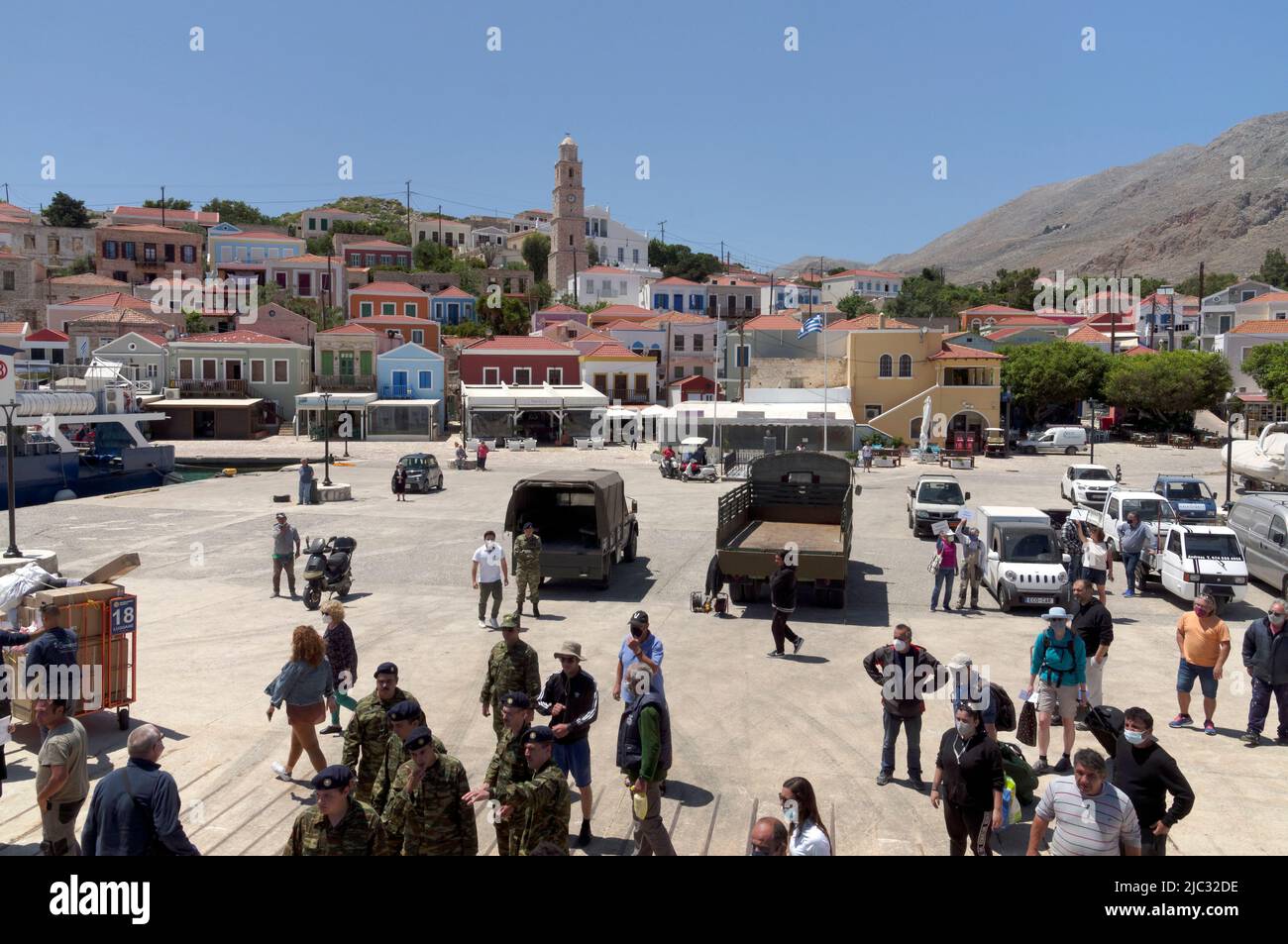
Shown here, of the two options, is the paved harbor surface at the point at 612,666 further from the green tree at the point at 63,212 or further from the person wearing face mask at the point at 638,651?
the green tree at the point at 63,212

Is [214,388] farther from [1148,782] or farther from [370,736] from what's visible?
[1148,782]

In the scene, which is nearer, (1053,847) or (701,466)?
(1053,847)

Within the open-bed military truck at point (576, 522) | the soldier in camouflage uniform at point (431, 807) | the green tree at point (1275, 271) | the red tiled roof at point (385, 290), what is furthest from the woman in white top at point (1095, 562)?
the green tree at point (1275, 271)

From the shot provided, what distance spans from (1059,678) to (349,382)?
188 feet

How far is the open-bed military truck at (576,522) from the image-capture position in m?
16.9

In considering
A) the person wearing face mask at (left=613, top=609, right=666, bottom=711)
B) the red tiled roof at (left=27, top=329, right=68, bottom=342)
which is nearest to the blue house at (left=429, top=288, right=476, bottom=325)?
the red tiled roof at (left=27, top=329, right=68, bottom=342)

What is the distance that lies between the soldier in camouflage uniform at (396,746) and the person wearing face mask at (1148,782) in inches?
173

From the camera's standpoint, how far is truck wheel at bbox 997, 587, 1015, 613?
53.1 ft

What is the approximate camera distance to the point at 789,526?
1956 cm

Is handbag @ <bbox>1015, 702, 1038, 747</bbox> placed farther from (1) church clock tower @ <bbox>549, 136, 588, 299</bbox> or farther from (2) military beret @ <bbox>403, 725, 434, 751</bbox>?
(1) church clock tower @ <bbox>549, 136, 588, 299</bbox>
